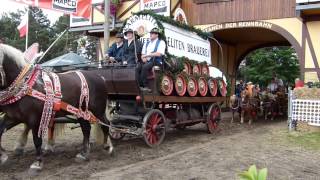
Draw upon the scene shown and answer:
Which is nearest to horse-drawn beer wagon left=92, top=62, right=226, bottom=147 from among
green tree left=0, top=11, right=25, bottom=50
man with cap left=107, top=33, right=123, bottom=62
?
man with cap left=107, top=33, right=123, bottom=62

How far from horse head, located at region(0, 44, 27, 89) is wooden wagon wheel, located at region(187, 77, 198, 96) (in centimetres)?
460

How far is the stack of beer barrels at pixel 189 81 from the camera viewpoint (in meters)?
9.47

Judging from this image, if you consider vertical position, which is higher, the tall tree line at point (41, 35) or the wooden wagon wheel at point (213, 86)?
the tall tree line at point (41, 35)

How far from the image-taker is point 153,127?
8.98 metres

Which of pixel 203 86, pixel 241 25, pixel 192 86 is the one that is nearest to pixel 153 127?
pixel 192 86

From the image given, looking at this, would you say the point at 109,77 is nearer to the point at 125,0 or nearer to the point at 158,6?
the point at 158,6

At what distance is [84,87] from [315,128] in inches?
273

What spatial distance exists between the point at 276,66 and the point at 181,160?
22.6 m

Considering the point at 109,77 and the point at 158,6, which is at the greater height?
the point at 158,6

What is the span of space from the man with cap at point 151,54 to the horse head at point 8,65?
274cm

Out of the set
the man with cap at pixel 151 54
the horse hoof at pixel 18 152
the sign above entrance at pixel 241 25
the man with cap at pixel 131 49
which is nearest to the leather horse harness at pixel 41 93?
the horse hoof at pixel 18 152

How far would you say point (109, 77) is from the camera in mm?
8859

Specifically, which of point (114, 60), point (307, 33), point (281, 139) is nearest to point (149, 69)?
point (114, 60)

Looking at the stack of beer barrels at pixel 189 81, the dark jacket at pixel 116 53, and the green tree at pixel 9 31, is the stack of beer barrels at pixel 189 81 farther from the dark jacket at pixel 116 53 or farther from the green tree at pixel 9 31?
the green tree at pixel 9 31
